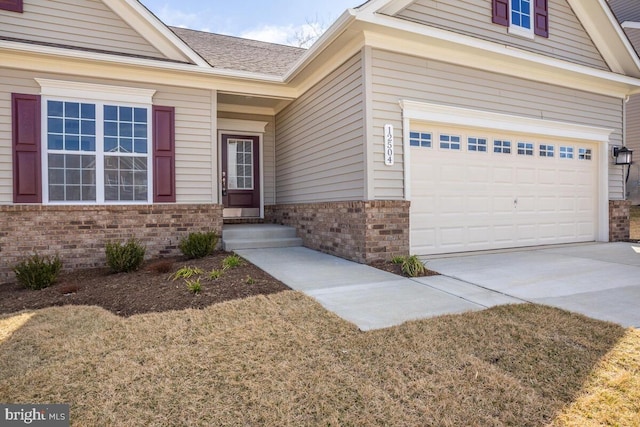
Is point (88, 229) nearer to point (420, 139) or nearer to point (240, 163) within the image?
point (240, 163)

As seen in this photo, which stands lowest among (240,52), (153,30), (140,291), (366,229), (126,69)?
(140,291)

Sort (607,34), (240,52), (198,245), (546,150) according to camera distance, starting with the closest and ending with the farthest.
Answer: (198,245)
(546,150)
(607,34)
(240,52)

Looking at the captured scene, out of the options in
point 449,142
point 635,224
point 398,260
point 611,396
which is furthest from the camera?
point 635,224

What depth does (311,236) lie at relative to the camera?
26.0ft

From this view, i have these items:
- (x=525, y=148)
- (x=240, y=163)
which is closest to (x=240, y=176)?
(x=240, y=163)

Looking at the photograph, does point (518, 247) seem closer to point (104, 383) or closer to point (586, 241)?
point (586, 241)

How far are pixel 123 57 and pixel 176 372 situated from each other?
600 centimetres

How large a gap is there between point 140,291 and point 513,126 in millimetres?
7189

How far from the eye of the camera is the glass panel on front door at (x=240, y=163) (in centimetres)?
955

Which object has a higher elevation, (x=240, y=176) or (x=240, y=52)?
(x=240, y=52)

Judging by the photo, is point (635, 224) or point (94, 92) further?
point (635, 224)

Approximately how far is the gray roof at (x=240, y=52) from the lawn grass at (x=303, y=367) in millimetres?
5842

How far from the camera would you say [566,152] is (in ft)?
28.1

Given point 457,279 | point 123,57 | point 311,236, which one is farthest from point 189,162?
point 457,279
